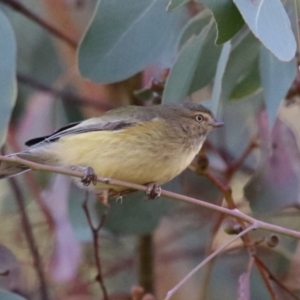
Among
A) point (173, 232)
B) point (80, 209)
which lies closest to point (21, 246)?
point (80, 209)

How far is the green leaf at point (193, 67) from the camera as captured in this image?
2.04 m

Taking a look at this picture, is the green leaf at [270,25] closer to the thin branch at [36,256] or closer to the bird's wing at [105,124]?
the bird's wing at [105,124]

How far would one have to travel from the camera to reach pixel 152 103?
254 centimetres

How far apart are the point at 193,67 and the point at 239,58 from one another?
20cm

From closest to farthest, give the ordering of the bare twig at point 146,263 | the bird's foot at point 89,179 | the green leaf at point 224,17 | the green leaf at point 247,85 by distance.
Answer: the green leaf at point 224,17 → the bird's foot at point 89,179 → the green leaf at point 247,85 → the bare twig at point 146,263

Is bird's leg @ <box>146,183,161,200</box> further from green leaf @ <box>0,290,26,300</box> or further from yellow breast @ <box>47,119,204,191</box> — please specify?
green leaf @ <box>0,290,26,300</box>

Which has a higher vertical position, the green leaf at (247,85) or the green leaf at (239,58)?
the green leaf at (239,58)

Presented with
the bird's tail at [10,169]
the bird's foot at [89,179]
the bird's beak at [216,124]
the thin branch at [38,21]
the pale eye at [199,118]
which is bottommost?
the bird's foot at [89,179]

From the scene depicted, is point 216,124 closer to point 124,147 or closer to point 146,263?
point 124,147

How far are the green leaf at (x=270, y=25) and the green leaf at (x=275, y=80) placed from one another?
0.28m

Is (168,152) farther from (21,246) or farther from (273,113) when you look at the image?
(21,246)

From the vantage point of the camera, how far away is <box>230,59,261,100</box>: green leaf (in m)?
2.28

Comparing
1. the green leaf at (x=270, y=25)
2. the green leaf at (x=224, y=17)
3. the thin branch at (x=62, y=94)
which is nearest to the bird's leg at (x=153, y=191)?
the green leaf at (x=224, y=17)

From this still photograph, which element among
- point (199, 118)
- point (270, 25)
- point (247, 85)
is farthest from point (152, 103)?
point (270, 25)
